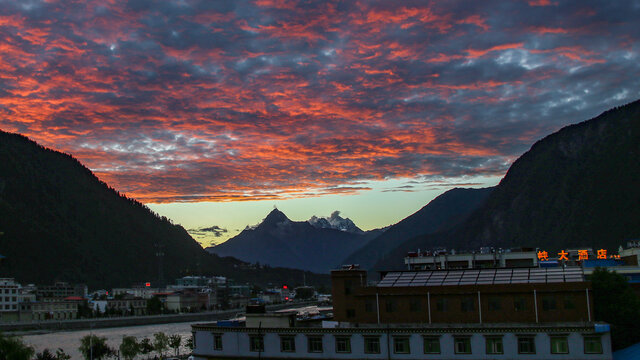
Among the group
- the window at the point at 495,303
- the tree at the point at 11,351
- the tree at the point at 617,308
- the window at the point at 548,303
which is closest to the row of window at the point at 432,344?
the window at the point at 548,303

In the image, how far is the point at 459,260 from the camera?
116m

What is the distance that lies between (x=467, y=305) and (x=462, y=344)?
5035mm

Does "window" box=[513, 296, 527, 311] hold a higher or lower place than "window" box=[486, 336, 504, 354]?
higher

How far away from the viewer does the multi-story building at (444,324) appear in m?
48.1

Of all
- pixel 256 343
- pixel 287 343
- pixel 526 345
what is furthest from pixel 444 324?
pixel 256 343

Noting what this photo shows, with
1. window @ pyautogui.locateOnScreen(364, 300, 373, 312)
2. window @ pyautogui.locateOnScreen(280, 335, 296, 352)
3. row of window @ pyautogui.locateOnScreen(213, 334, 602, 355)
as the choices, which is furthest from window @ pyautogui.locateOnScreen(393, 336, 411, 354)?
window @ pyautogui.locateOnScreen(280, 335, 296, 352)

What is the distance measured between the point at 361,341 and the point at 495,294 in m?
11.7

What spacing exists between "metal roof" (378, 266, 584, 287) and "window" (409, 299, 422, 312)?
6.64 feet

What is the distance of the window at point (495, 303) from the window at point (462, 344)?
16.1 ft

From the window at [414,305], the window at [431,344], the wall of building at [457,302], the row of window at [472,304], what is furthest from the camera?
the window at [414,305]

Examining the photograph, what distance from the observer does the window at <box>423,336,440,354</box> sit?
164 ft

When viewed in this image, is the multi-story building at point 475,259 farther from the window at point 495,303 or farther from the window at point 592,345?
the window at point 592,345

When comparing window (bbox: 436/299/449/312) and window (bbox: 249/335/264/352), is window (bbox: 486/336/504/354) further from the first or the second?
window (bbox: 249/335/264/352)

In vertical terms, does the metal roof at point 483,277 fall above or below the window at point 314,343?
above
